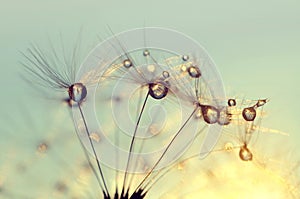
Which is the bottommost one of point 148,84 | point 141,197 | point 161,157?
point 141,197

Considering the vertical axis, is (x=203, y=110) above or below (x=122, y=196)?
above

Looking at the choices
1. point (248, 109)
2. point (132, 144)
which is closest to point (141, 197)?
point (132, 144)

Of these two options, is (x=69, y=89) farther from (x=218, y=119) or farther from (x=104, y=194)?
(x=218, y=119)

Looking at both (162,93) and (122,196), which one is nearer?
(162,93)

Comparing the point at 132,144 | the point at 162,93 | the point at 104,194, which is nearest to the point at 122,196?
the point at 104,194

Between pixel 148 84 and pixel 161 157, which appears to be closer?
pixel 148 84

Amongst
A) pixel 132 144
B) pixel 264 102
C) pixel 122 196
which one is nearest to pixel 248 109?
pixel 264 102

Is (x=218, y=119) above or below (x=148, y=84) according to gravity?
below

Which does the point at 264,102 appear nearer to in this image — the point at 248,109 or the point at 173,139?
the point at 248,109
